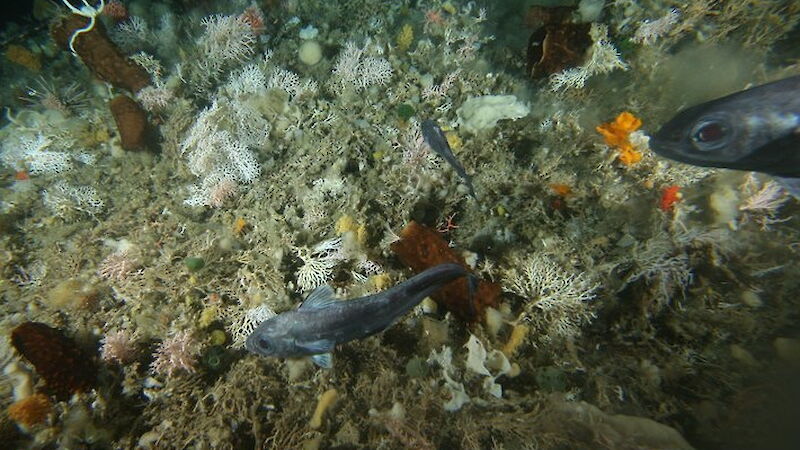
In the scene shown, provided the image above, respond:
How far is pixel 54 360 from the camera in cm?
351

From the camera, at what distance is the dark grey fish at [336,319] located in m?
2.79

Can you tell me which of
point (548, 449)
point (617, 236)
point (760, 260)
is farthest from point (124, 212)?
point (760, 260)

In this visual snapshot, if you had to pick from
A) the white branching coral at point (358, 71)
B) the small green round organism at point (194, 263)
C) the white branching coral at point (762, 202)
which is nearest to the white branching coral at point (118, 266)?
the small green round organism at point (194, 263)

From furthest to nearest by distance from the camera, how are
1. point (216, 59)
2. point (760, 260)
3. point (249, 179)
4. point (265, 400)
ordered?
point (216, 59), point (249, 179), point (760, 260), point (265, 400)

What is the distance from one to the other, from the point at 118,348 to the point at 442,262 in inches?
131

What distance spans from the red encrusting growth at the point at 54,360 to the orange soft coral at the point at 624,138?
6.07 m

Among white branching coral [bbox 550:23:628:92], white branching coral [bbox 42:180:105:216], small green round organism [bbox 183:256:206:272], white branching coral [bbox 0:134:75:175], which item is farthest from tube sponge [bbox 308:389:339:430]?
white branching coral [bbox 0:134:75:175]

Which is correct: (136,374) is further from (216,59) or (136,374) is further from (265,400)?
(216,59)

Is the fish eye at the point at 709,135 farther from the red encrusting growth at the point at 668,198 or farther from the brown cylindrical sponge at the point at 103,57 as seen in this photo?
the brown cylindrical sponge at the point at 103,57

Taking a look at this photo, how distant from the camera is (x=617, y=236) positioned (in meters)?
4.09

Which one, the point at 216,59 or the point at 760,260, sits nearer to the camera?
the point at 760,260

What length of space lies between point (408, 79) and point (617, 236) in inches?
134

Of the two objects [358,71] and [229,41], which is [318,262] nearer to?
[358,71]

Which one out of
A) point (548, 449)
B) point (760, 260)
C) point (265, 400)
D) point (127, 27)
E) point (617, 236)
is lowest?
point (548, 449)
